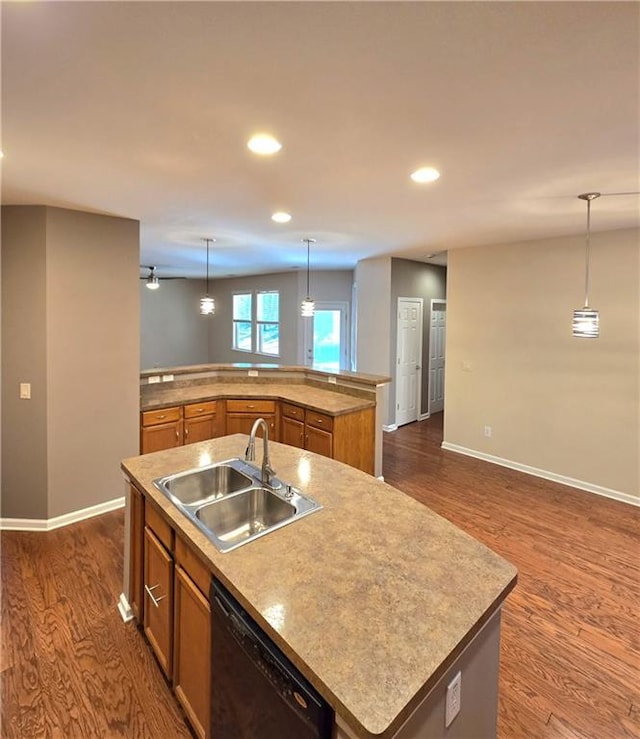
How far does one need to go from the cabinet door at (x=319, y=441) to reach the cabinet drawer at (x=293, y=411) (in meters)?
0.16

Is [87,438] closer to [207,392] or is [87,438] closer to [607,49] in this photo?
[207,392]

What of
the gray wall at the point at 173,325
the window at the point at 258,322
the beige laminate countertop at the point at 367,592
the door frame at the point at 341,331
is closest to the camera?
the beige laminate countertop at the point at 367,592

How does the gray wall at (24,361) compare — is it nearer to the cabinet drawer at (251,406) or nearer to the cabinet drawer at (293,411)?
the cabinet drawer at (251,406)

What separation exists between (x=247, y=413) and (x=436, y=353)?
13.0 ft

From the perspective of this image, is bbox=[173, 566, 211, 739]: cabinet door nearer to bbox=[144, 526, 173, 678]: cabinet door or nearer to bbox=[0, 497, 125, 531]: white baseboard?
bbox=[144, 526, 173, 678]: cabinet door

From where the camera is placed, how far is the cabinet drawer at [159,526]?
174 centimetres

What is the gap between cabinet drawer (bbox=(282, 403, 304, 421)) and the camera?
164 inches

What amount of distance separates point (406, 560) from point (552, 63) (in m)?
1.73

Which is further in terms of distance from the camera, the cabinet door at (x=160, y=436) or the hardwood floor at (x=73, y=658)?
the cabinet door at (x=160, y=436)

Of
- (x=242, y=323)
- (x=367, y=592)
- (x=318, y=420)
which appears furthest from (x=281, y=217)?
(x=242, y=323)

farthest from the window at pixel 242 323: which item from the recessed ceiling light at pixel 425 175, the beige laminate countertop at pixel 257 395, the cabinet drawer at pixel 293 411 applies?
the recessed ceiling light at pixel 425 175

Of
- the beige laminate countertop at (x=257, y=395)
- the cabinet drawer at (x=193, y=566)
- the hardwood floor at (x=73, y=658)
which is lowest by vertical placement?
the hardwood floor at (x=73, y=658)

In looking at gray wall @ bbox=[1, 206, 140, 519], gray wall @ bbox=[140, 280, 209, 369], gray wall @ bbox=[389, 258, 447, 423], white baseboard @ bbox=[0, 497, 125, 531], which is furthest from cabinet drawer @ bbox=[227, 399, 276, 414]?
gray wall @ bbox=[140, 280, 209, 369]

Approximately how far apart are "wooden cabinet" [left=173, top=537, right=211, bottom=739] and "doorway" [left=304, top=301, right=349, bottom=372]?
6.24 m
